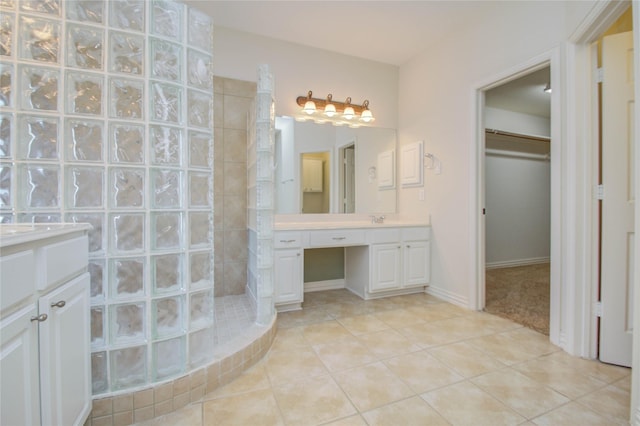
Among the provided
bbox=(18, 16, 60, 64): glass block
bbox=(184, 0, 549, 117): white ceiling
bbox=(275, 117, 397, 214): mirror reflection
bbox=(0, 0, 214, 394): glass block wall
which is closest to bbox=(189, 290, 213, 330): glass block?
bbox=(0, 0, 214, 394): glass block wall

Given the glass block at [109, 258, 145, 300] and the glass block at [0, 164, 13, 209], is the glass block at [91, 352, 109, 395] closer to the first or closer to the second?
the glass block at [109, 258, 145, 300]

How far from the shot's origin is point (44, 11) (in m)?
1.18

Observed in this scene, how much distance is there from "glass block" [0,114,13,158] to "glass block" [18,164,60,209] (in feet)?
0.24

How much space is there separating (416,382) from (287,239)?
147 centimetres

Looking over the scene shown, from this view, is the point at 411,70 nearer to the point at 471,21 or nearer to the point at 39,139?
the point at 471,21

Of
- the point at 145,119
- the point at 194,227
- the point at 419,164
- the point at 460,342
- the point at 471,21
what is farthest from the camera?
the point at 419,164

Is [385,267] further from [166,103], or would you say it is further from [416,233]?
[166,103]

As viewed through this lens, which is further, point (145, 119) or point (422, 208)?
point (422, 208)

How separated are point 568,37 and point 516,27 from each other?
0.52m

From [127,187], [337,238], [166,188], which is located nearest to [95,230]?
[127,187]

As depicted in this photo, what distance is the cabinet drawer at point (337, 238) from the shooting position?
2.71 meters

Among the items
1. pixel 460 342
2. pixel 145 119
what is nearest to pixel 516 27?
pixel 460 342

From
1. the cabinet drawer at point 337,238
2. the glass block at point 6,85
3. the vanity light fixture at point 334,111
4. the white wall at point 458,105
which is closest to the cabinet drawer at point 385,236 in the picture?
the cabinet drawer at point 337,238

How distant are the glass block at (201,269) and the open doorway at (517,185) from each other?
363 cm
